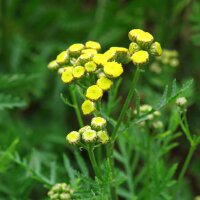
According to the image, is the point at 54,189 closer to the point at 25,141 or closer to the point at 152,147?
the point at 152,147

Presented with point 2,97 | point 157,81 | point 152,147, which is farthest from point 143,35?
point 157,81

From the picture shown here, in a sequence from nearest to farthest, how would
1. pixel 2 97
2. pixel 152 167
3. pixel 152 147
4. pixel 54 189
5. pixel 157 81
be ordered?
pixel 54 189, pixel 152 167, pixel 152 147, pixel 2 97, pixel 157 81

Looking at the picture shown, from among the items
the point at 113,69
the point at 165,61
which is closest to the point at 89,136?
the point at 113,69

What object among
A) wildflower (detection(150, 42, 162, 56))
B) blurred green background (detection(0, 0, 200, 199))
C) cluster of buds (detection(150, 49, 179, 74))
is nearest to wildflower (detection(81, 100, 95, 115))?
wildflower (detection(150, 42, 162, 56))

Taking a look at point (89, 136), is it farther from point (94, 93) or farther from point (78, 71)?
point (78, 71)

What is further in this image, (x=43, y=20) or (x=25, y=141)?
(x=43, y=20)

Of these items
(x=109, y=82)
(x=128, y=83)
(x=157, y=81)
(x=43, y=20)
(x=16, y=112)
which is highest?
(x=43, y=20)

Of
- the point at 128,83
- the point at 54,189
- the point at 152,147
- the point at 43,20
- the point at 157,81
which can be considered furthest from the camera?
the point at 43,20
